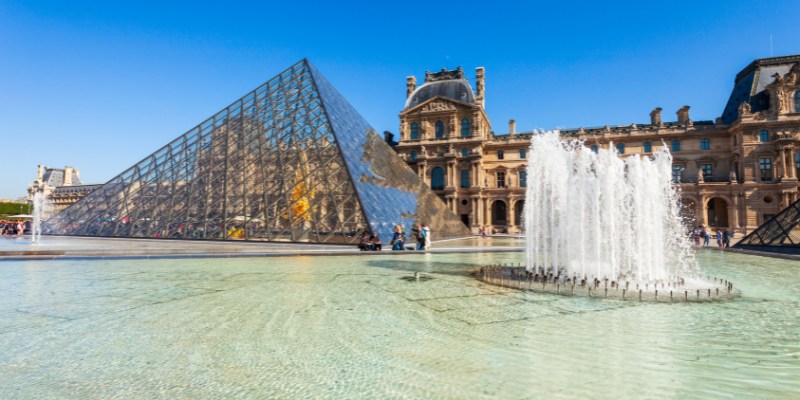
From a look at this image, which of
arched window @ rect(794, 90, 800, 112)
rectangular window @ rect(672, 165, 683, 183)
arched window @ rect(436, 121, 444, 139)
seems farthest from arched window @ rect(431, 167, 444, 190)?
arched window @ rect(794, 90, 800, 112)

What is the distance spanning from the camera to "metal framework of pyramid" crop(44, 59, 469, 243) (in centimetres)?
1691

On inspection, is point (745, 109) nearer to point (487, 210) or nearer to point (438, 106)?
point (487, 210)

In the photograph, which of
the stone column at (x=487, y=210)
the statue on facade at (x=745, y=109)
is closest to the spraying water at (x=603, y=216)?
the stone column at (x=487, y=210)

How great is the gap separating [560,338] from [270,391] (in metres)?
2.97

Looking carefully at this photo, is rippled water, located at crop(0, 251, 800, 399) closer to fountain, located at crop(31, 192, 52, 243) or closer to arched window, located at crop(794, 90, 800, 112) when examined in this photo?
fountain, located at crop(31, 192, 52, 243)

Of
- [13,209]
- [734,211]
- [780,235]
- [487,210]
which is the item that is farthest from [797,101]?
[13,209]

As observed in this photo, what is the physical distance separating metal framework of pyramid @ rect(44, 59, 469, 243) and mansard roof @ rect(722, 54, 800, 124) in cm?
3477

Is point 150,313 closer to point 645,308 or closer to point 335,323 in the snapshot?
point 335,323

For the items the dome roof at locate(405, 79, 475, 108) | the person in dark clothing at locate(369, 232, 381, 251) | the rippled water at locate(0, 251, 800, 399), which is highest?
the dome roof at locate(405, 79, 475, 108)

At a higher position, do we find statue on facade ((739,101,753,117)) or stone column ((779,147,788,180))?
statue on facade ((739,101,753,117))

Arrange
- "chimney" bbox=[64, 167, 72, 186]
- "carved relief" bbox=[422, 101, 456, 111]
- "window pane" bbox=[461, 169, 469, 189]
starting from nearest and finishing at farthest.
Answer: "window pane" bbox=[461, 169, 469, 189]
"carved relief" bbox=[422, 101, 456, 111]
"chimney" bbox=[64, 167, 72, 186]

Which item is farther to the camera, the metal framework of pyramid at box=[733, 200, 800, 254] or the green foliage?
the green foliage

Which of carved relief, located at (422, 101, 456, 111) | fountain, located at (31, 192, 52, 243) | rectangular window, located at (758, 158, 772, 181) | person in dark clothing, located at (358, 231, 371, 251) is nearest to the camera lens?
person in dark clothing, located at (358, 231, 371, 251)

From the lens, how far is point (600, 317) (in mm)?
5223
